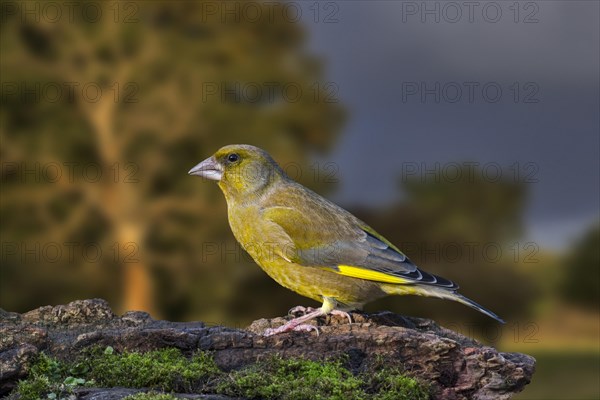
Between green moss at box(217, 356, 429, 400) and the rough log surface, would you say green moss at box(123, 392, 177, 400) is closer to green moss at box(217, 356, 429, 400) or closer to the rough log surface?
green moss at box(217, 356, 429, 400)

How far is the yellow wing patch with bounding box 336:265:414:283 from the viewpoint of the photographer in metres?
6.96

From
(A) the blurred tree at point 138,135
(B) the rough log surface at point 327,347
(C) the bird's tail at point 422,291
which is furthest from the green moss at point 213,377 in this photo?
(A) the blurred tree at point 138,135

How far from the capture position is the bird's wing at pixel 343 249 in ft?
22.9

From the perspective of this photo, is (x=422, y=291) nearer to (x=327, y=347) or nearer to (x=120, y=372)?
(x=327, y=347)

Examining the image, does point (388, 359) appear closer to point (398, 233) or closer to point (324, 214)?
point (324, 214)

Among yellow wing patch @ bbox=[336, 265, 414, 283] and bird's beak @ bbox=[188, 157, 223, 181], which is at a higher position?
bird's beak @ bbox=[188, 157, 223, 181]

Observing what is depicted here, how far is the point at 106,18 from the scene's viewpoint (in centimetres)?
2072

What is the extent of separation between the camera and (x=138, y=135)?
19.5 meters

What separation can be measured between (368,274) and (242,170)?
1535 mm

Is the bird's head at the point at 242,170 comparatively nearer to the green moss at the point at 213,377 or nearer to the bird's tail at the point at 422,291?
the bird's tail at the point at 422,291

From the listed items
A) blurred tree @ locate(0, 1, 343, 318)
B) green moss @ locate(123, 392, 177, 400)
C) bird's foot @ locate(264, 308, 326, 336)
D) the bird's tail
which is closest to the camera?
green moss @ locate(123, 392, 177, 400)

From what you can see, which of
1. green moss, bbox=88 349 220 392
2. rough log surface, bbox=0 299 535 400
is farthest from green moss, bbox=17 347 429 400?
rough log surface, bbox=0 299 535 400

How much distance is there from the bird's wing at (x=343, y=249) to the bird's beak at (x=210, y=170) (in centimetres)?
63

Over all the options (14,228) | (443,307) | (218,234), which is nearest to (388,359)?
(443,307)
